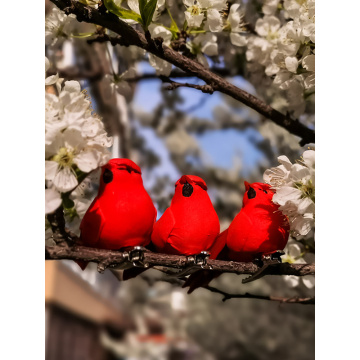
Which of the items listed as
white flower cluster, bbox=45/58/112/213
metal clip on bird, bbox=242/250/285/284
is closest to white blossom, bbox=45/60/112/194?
white flower cluster, bbox=45/58/112/213

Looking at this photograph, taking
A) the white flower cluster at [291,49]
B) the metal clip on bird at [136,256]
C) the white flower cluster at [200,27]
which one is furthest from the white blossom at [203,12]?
the metal clip on bird at [136,256]

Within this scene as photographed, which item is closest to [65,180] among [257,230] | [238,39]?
[257,230]

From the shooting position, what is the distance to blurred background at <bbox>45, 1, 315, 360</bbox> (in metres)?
0.81

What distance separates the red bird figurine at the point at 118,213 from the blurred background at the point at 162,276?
0.27 ft

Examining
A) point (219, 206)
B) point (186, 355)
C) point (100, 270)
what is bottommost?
point (186, 355)

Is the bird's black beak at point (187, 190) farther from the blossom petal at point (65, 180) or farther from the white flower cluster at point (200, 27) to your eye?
the white flower cluster at point (200, 27)

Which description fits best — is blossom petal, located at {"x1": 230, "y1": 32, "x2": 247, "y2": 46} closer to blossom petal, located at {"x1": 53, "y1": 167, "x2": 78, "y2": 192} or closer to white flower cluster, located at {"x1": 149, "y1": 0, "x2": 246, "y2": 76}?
white flower cluster, located at {"x1": 149, "y1": 0, "x2": 246, "y2": 76}

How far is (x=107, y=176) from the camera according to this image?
0.54m

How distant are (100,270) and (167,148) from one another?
86 cm

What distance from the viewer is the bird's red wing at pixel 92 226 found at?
52 cm
